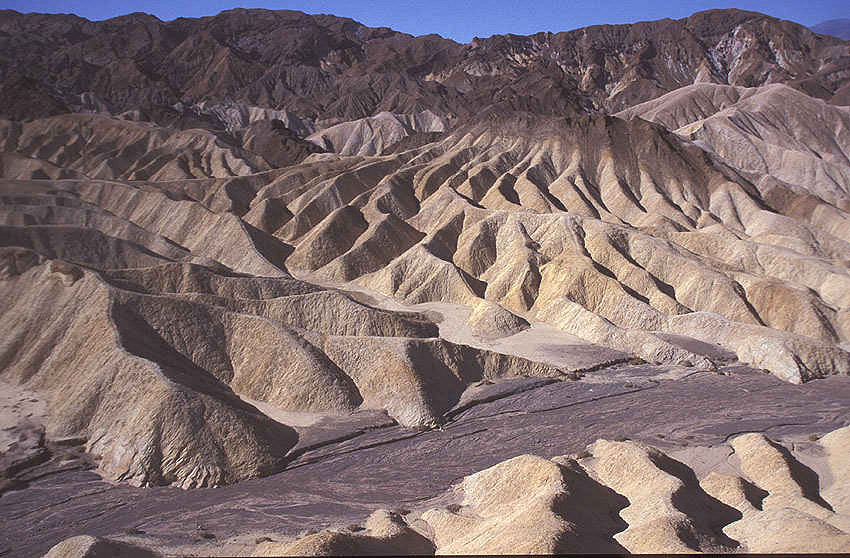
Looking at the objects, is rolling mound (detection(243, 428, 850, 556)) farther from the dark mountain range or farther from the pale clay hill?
the dark mountain range

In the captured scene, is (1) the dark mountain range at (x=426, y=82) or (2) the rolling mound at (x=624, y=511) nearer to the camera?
(2) the rolling mound at (x=624, y=511)

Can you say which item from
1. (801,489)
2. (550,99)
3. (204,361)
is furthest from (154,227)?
(550,99)

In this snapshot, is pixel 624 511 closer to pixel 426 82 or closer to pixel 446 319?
pixel 446 319

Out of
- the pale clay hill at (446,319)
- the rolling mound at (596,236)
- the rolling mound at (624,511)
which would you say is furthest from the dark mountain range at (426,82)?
the rolling mound at (624,511)

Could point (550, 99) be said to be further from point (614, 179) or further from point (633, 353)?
point (633, 353)

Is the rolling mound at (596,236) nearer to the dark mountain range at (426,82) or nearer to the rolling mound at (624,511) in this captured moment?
the rolling mound at (624,511)

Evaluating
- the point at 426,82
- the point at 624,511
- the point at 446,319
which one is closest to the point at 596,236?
the point at 446,319

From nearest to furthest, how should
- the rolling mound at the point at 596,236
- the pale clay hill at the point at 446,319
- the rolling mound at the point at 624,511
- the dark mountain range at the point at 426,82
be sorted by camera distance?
the rolling mound at the point at 624,511, the pale clay hill at the point at 446,319, the rolling mound at the point at 596,236, the dark mountain range at the point at 426,82

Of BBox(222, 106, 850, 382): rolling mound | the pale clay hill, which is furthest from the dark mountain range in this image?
BBox(222, 106, 850, 382): rolling mound

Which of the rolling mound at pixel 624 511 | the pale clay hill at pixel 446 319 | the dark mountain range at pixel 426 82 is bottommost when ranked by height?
the rolling mound at pixel 624 511
